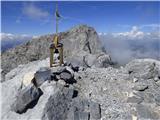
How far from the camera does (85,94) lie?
17953 mm

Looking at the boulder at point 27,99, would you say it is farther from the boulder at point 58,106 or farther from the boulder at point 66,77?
the boulder at point 66,77

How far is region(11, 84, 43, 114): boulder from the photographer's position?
639 inches

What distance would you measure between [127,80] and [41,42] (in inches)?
2092

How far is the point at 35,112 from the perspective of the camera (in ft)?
52.5

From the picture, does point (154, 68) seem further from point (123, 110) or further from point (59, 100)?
point (59, 100)

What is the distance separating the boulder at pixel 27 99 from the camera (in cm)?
1623

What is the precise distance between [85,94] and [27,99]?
349 cm

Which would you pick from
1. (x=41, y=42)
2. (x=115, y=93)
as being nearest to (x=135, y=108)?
(x=115, y=93)

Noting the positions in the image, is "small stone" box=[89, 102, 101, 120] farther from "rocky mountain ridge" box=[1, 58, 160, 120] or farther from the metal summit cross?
the metal summit cross

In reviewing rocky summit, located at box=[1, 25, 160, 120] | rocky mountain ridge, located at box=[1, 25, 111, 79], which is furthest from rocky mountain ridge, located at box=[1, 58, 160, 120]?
rocky mountain ridge, located at box=[1, 25, 111, 79]

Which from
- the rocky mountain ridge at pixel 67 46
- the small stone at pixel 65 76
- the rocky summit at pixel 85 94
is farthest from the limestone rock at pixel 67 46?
the small stone at pixel 65 76

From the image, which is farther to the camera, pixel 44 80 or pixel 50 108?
pixel 44 80

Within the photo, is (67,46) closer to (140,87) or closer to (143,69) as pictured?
(143,69)

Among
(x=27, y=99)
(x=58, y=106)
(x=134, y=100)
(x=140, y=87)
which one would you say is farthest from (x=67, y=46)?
(x=58, y=106)
